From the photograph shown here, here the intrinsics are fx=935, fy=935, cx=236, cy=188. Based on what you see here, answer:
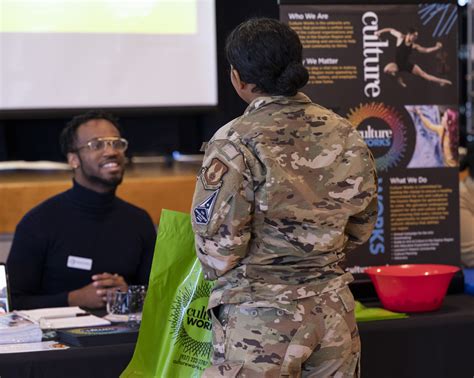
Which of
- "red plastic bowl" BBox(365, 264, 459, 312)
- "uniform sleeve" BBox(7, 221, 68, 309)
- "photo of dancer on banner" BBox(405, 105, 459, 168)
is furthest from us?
"uniform sleeve" BBox(7, 221, 68, 309)

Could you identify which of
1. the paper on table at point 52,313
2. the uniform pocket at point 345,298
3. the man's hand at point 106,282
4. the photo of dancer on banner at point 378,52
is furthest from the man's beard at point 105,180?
the uniform pocket at point 345,298

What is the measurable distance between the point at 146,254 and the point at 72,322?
769 mm

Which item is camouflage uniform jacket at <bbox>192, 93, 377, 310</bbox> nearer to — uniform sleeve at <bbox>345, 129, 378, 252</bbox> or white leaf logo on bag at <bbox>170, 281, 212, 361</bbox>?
uniform sleeve at <bbox>345, 129, 378, 252</bbox>

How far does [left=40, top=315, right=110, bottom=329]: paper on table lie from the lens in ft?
8.94

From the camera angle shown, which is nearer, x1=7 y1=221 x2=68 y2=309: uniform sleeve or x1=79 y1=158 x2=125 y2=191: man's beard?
x1=7 y1=221 x2=68 y2=309: uniform sleeve

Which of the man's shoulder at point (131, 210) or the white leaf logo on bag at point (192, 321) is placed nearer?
the white leaf logo on bag at point (192, 321)

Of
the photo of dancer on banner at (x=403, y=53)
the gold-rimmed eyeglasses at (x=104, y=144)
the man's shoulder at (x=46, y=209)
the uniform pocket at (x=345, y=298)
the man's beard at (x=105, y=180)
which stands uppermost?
the photo of dancer on banner at (x=403, y=53)

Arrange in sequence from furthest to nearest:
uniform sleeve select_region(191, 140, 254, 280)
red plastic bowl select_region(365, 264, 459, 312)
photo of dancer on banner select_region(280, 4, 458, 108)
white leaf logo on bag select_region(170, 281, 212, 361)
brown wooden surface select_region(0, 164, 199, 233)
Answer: brown wooden surface select_region(0, 164, 199, 233), photo of dancer on banner select_region(280, 4, 458, 108), red plastic bowl select_region(365, 264, 459, 312), white leaf logo on bag select_region(170, 281, 212, 361), uniform sleeve select_region(191, 140, 254, 280)

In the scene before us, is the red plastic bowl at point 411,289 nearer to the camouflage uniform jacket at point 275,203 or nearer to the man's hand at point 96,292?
the camouflage uniform jacket at point 275,203

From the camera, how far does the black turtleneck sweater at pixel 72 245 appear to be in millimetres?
3336

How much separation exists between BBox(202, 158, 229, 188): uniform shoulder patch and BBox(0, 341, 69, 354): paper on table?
70 cm

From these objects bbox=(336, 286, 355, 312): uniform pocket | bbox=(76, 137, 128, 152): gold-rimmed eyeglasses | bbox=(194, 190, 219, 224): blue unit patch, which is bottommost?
bbox=(336, 286, 355, 312): uniform pocket

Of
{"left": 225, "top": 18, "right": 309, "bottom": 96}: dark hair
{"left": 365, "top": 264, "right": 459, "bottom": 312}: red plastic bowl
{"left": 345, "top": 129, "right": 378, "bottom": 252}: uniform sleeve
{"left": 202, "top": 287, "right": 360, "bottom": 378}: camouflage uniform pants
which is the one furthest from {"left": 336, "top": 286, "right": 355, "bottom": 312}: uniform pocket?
{"left": 365, "top": 264, "right": 459, "bottom": 312}: red plastic bowl

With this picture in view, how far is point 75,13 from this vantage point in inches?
195
